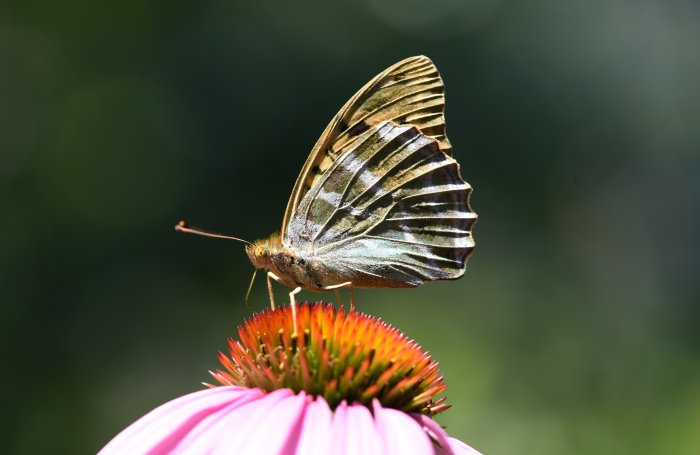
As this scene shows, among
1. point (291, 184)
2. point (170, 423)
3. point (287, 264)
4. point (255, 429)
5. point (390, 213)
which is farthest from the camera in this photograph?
point (291, 184)

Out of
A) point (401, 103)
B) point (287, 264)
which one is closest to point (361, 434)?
point (287, 264)

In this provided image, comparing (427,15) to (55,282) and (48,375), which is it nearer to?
(55,282)

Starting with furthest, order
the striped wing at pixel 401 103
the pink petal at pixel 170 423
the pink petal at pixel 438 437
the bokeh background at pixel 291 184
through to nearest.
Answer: the bokeh background at pixel 291 184 < the striped wing at pixel 401 103 < the pink petal at pixel 438 437 < the pink petal at pixel 170 423

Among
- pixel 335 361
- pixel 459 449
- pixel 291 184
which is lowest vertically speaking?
pixel 459 449

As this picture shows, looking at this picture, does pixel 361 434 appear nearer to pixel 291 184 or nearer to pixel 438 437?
pixel 438 437

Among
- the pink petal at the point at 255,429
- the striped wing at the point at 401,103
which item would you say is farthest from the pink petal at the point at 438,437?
the striped wing at the point at 401,103

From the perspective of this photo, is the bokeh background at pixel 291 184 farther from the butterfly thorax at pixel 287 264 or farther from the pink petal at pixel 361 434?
the pink petal at pixel 361 434

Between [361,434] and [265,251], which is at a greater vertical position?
[265,251]
